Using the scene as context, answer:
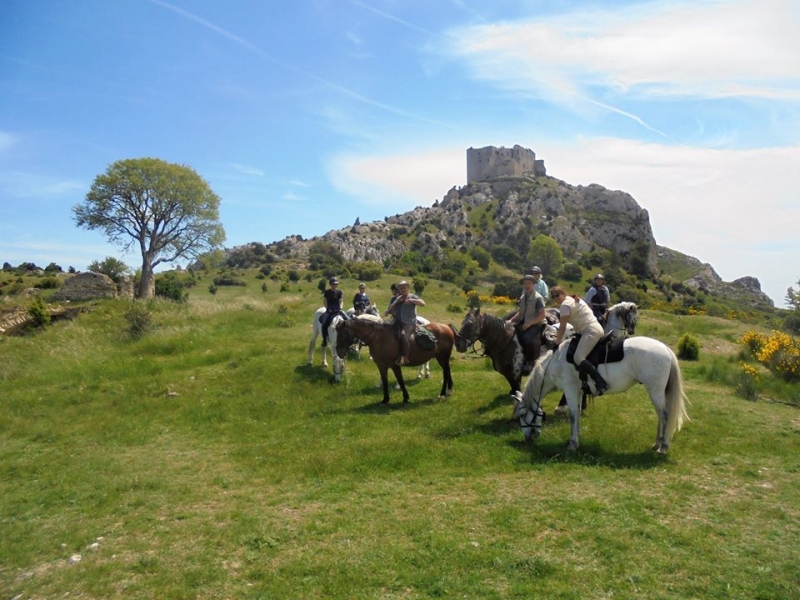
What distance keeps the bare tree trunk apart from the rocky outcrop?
3.71m

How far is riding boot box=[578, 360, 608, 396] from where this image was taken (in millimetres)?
8305

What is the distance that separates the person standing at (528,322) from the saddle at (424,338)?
186cm

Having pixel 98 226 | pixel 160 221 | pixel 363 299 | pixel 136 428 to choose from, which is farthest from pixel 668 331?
pixel 98 226

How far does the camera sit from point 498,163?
Result: 12238 cm

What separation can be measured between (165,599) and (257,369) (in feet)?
33.8

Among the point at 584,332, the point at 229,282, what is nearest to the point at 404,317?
the point at 584,332

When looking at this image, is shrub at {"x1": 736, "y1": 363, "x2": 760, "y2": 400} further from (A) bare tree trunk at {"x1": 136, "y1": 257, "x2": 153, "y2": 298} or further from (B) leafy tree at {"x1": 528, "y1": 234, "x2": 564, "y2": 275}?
(B) leafy tree at {"x1": 528, "y1": 234, "x2": 564, "y2": 275}

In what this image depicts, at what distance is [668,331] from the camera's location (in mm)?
25281

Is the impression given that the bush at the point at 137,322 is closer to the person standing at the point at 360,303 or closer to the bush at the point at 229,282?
the person standing at the point at 360,303

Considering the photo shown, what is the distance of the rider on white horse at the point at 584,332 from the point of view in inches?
328

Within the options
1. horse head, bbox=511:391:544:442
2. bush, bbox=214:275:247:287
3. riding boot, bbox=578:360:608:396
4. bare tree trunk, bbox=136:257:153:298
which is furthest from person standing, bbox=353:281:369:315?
bush, bbox=214:275:247:287

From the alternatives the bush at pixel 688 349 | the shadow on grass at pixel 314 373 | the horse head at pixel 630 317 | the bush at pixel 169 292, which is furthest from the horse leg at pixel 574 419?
the bush at pixel 169 292

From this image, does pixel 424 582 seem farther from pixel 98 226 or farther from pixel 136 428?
pixel 98 226

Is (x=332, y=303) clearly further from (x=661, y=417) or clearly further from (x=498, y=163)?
(x=498, y=163)
